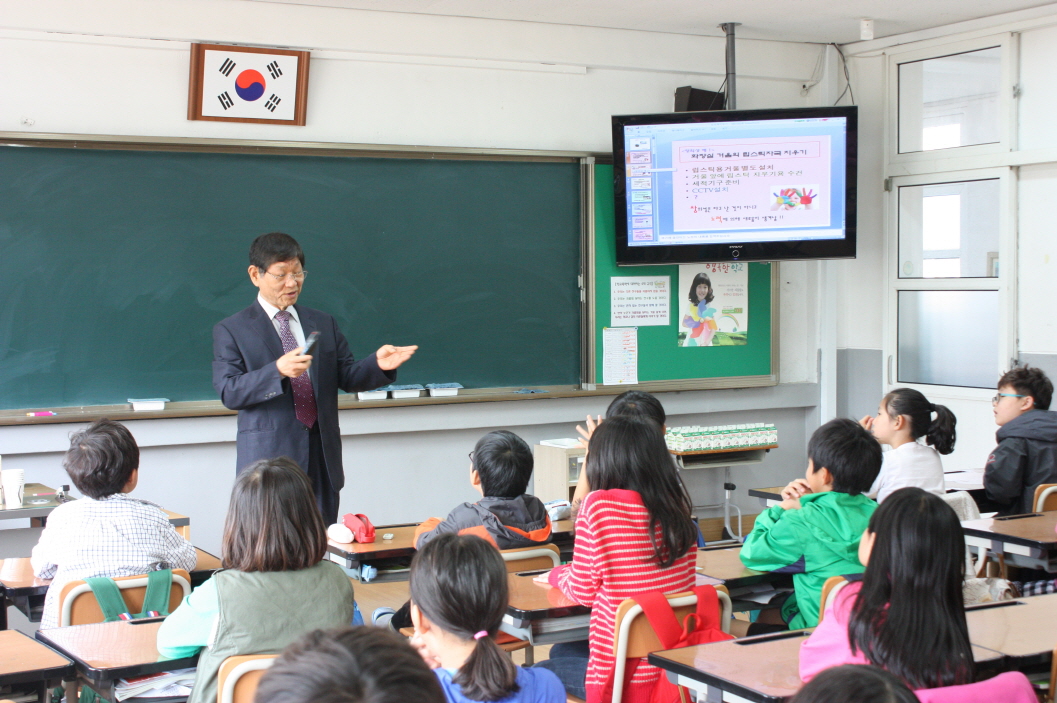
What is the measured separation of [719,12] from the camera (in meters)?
5.45

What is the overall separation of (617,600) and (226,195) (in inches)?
127

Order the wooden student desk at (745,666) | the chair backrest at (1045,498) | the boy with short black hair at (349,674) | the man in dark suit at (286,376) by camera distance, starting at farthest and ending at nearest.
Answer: the chair backrest at (1045,498) → the man in dark suit at (286,376) → the wooden student desk at (745,666) → the boy with short black hair at (349,674)

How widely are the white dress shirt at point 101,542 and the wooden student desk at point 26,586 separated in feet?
0.16

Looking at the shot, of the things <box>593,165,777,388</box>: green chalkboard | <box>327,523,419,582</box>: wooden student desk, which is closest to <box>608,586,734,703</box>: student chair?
<box>327,523,419,582</box>: wooden student desk

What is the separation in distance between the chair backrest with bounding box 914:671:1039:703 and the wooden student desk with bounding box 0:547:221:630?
6.55 ft

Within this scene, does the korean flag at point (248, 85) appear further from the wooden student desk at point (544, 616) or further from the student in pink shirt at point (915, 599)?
the student in pink shirt at point (915, 599)

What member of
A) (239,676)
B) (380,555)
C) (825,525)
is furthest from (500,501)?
(239,676)

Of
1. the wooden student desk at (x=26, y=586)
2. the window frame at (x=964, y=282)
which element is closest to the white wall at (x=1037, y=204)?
the window frame at (x=964, y=282)

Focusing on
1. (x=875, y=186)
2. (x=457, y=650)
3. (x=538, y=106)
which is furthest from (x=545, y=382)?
(x=457, y=650)

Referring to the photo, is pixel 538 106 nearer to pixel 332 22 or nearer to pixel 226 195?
pixel 332 22

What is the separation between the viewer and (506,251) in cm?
552

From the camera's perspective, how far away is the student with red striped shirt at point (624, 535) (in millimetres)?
2430

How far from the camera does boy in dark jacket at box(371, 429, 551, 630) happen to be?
299cm

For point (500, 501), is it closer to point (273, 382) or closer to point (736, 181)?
point (273, 382)
